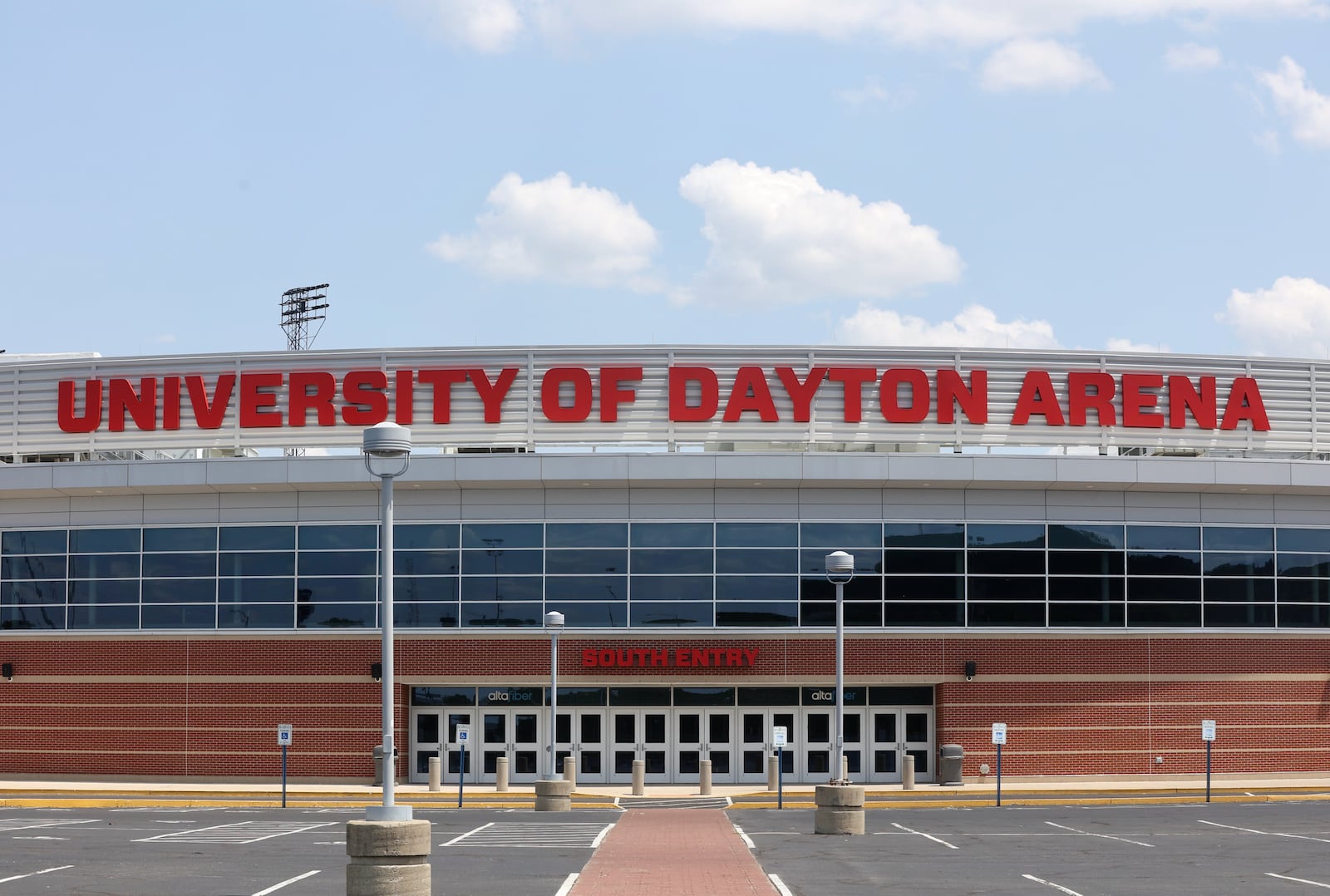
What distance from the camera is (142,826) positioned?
28812 mm

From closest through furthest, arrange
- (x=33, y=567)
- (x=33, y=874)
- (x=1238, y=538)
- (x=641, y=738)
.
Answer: (x=33, y=874), (x=641, y=738), (x=1238, y=538), (x=33, y=567)

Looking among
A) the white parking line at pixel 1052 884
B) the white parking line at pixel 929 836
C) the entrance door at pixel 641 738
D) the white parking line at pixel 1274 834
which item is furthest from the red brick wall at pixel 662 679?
the white parking line at pixel 1052 884

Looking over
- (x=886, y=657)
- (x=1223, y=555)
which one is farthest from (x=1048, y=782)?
(x=1223, y=555)

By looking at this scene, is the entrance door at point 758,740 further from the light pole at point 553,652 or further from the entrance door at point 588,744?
the light pole at point 553,652

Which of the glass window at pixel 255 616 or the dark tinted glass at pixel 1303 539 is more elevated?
the dark tinted glass at pixel 1303 539

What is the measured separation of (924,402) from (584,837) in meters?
18.2

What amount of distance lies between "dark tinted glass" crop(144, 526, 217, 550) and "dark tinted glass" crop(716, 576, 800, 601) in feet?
45.9

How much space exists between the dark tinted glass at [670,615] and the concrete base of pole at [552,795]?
7412 mm

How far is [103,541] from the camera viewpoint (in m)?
41.3

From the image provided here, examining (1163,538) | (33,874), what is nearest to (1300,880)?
(33,874)

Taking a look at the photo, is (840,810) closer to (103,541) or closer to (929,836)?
(929,836)

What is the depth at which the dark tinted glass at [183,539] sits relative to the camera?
134 ft

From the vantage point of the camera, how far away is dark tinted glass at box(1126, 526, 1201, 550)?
40.7 m

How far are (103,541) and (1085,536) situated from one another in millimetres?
27093
